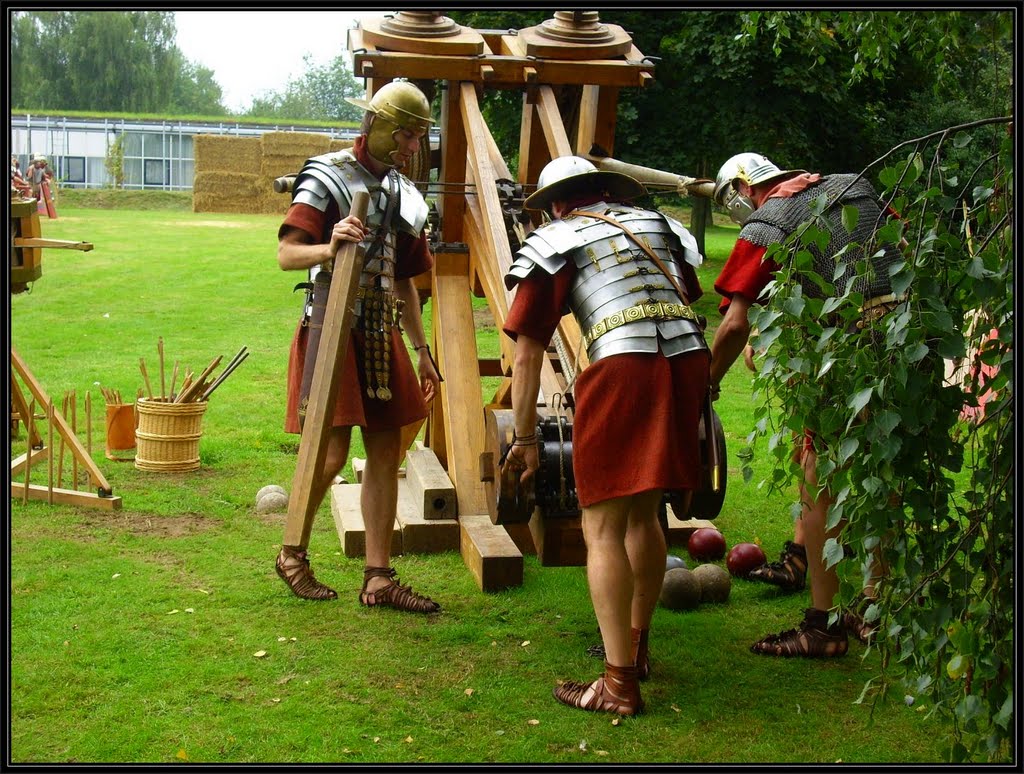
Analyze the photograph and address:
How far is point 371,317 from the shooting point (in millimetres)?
5078

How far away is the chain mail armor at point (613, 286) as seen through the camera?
3.98m

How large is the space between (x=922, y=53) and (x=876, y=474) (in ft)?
12.5

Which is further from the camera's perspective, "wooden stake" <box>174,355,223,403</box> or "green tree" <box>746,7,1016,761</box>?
"wooden stake" <box>174,355,223,403</box>

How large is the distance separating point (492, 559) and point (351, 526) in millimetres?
863

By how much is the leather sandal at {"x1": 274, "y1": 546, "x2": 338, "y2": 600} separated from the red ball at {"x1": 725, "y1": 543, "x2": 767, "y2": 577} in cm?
185

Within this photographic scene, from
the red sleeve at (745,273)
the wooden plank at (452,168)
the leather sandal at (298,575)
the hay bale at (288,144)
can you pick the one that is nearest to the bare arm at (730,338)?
the red sleeve at (745,273)

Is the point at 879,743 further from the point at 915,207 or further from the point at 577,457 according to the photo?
the point at 915,207

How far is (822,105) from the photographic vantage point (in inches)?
557

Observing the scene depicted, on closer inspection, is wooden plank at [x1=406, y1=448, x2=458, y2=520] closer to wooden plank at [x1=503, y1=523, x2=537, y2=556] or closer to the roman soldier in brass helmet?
wooden plank at [x1=503, y1=523, x2=537, y2=556]

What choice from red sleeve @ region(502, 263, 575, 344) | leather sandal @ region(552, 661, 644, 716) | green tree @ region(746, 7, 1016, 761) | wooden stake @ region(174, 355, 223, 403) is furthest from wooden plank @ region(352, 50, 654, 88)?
green tree @ region(746, 7, 1016, 761)

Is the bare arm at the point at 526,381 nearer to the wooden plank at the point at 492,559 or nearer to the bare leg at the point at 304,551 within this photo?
the bare leg at the point at 304,551

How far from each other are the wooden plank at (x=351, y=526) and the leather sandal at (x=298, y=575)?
0.43 meters

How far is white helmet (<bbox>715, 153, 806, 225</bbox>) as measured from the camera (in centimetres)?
500

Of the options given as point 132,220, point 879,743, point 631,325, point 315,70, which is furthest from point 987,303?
point 315,70
